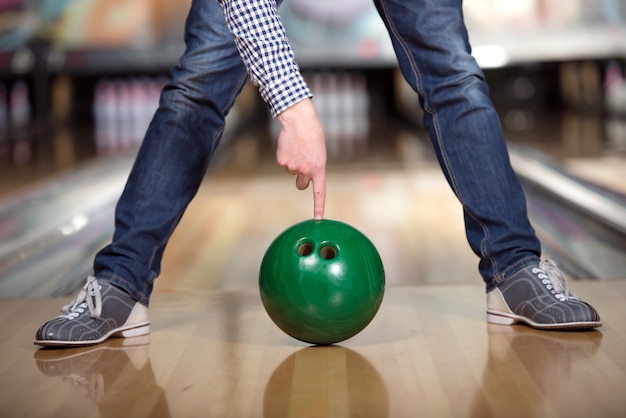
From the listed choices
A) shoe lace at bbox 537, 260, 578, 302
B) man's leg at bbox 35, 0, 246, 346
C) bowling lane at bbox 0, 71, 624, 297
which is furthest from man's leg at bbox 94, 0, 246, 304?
shoe lace at bbox 537, 260, 578, 302

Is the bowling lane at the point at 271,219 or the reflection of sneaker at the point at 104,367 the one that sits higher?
the reflection of sneaker at the point at 104,367

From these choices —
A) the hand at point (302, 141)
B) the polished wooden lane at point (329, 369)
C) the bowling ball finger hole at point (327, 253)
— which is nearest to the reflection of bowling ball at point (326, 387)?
the polished wooden lane at point (329, 369)

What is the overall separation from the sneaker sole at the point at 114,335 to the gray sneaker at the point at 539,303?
0.53 m

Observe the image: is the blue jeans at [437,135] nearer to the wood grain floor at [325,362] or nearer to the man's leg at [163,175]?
the man's leg at [163,175]

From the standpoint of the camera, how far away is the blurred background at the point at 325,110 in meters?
2.71

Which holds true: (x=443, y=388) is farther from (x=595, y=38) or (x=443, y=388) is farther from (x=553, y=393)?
(x=595, y=38)

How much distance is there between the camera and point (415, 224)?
2.67 m

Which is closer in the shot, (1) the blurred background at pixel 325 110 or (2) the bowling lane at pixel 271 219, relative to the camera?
(2) the bowling lane at pixel 271 219

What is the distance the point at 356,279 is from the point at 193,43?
1.53 feet

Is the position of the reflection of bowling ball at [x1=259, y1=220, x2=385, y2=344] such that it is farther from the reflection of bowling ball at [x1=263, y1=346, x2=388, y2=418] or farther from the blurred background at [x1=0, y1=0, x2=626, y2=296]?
the blurred background at [x1=0, y1=0, x2=626, y2=296]

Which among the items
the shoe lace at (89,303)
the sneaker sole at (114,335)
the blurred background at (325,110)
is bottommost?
the blurred background at (325,110)

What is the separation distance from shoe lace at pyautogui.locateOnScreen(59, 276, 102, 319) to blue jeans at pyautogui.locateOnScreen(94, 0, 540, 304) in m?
0.03

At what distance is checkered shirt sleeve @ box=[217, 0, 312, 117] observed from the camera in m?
1.33

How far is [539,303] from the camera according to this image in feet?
4.97
